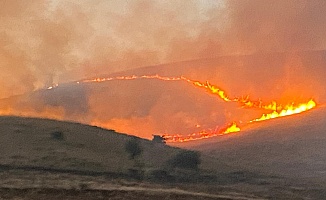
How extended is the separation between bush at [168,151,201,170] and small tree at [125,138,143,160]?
5.81 feet

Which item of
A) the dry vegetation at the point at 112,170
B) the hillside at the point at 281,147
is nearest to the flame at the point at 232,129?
the hillside at the point at 281,147

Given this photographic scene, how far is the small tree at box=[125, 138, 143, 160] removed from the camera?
25.6 m

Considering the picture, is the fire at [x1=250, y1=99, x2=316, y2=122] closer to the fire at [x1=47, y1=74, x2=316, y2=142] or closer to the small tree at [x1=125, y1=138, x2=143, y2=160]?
the fire at [x1=47, y1=74, x2=316, y2=142]

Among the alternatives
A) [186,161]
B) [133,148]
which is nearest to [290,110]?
[133,148]

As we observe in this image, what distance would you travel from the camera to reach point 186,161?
2438 centimetres

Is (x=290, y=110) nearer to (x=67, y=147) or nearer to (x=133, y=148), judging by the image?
(x=133, y=148)

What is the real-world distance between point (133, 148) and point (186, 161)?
120 inches

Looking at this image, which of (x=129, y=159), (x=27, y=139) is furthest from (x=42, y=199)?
(x=27, y=139)

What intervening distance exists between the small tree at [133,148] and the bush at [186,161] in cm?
177

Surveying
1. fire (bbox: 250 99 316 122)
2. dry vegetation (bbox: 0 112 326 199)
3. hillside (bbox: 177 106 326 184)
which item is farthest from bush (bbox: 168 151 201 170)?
fire (bbox: 250 99 316 122)

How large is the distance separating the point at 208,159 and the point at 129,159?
369 centimetres

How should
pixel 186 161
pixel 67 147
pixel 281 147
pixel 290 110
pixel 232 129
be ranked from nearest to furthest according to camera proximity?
pixel 186 161 < pixel 67 147 < pixel 281 147 < pixel 232 129 < pixel 290 110

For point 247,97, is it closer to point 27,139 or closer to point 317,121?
point 317,121

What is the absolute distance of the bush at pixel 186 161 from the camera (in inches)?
947
